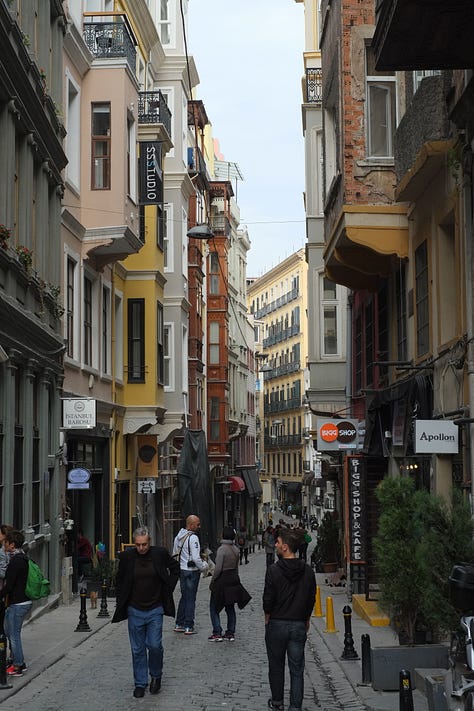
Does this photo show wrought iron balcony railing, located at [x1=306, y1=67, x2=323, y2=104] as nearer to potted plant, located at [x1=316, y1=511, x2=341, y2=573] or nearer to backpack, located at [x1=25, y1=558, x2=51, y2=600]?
potted plant, located at [x1=316, y1=511, x2=341, y2=573]

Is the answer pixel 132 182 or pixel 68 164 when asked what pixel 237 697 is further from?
pixel 132 182

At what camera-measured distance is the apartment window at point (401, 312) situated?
20094mm

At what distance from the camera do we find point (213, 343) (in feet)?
194

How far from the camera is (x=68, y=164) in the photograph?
2472cm

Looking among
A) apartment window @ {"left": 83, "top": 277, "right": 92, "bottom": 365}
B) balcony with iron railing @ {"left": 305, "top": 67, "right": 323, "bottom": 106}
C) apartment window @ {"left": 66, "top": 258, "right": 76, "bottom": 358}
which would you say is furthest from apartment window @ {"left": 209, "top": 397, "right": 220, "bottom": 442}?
apartment window @ {"left": 66, "top": 258, "right": 76, "bottom": 358}

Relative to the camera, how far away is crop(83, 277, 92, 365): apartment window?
88.9 feet

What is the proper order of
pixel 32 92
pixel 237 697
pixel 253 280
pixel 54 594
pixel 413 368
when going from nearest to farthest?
1. pixel 237 697
2. pixel 413 368
3. pixel 32 92
4. pixel 54 594
5. pixel 253 280

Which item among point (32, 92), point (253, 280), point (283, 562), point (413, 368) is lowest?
point (283, 562)

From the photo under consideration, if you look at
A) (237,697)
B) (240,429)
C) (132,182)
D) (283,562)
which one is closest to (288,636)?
(283,562)

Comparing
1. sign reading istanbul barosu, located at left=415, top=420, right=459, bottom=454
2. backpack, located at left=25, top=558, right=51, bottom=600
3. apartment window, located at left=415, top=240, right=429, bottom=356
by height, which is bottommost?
backpack, located at left=25, top=558, right=51, bottom=600

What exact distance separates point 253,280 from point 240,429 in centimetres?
5066

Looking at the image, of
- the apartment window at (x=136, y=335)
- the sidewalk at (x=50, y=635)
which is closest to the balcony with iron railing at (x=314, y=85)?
the apartment window at (x=136, y=335)

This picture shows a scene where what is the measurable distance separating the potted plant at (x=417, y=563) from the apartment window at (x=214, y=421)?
1714 inches

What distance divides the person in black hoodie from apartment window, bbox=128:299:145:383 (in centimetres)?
2143
